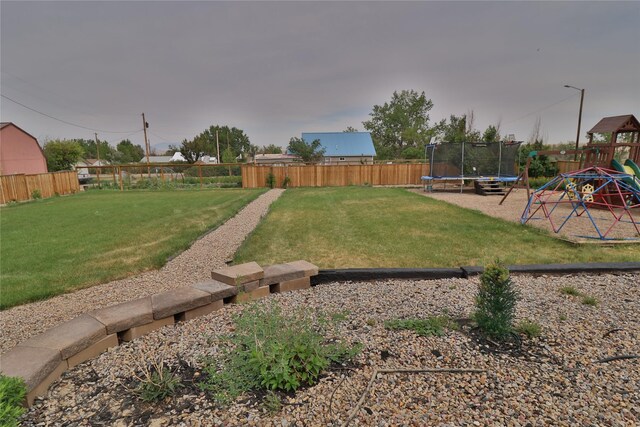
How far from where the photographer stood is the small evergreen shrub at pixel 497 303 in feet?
7.54

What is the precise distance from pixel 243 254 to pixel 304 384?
11.7ft

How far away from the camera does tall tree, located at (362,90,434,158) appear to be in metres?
45.2

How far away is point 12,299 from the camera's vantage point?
368 centimetres

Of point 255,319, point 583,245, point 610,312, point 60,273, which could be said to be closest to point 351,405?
point 255,319

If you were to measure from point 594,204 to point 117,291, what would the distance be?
39.9 feet

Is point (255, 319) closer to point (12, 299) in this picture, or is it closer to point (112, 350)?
point (112, 350)

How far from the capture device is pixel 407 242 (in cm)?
580

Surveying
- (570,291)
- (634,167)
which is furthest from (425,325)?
(634,167)

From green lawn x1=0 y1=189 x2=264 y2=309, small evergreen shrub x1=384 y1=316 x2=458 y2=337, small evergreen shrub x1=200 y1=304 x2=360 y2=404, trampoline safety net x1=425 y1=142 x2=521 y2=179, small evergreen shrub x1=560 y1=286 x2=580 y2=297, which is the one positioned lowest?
green lawn x1=0 y1=189 x2=264 y2=309

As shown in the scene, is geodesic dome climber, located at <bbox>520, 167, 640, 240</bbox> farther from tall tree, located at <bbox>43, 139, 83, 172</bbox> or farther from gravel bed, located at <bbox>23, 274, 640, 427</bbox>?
tall tree, located at <bbox>43, 139, 83, 172</bbox>

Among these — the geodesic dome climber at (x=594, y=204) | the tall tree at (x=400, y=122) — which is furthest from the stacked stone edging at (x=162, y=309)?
the tall tree at (x=400, y=122)

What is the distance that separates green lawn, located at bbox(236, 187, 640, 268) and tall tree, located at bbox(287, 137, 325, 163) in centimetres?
2333

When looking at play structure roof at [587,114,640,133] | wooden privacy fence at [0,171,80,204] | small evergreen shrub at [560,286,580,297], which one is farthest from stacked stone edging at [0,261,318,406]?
wooden privacy fence at [0,171,80,204]

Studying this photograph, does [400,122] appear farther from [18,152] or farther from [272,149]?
[18,152]
